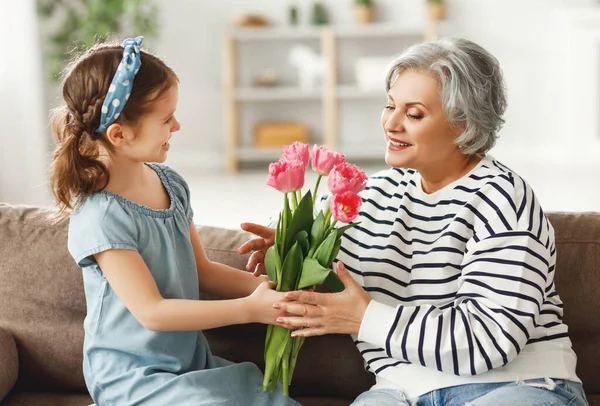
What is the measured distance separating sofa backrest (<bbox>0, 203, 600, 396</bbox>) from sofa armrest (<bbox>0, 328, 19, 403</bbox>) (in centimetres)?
3

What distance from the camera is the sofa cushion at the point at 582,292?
1790 mm

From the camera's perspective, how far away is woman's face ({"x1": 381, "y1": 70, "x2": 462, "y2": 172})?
1.67m

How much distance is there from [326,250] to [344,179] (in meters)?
0.17

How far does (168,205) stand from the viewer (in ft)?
5.49

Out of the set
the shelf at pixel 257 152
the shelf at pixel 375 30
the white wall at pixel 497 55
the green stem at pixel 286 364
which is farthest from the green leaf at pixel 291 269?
the shelf at pixel 375 30

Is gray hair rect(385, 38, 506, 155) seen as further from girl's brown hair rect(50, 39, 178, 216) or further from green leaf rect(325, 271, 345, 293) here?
girl's brown hair rect(50, 39, 178, 216)

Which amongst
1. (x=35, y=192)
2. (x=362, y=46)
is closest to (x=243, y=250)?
(x=35, y=192)

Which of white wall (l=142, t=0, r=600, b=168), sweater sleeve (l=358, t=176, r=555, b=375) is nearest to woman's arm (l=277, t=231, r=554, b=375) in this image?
sweater sleeve (l=358, t=176, r=555, b=375)

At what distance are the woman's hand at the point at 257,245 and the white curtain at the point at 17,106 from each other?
3884 millimetres

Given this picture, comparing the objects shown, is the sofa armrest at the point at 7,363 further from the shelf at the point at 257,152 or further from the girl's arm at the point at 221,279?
the shelf at the point at 257,152

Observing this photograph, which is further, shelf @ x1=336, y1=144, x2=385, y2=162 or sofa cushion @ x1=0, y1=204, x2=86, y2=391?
shelf @ x1=336, y1=144, x2=385, y2=162

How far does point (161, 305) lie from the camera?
150 cm

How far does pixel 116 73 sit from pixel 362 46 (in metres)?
6.24

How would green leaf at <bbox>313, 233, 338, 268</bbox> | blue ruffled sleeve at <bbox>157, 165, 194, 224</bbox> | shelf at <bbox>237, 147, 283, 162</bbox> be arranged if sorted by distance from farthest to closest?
1. shelf at <bbox>237, 147, 283, 162</bbox>
2. blue ruffled sleeve at <bbox>157, 165, 194, 224</bbox>
3. green leaf at <bbox>313, 233, 338, 268</bbox>
